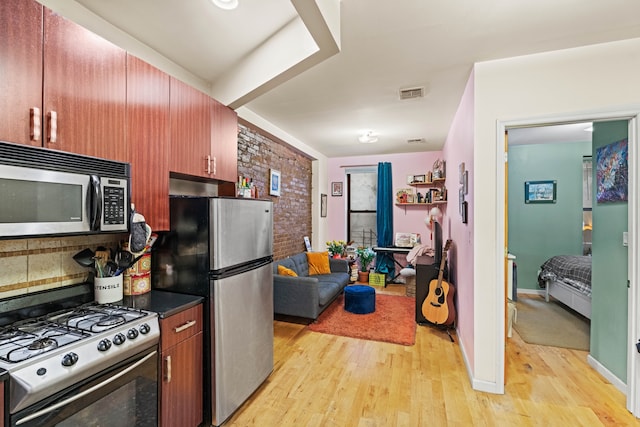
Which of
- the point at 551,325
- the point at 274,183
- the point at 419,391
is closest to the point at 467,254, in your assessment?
the point at 419,391

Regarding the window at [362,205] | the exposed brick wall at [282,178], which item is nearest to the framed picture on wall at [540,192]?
the window at [362,205]

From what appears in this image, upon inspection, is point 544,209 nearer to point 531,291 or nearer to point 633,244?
point 531,291

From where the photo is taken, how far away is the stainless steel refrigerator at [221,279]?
1822 mm

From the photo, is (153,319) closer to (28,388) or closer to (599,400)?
(28,388)

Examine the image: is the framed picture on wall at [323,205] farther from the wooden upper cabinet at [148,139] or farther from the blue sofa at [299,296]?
the wooden upper cabinet at [148,139]

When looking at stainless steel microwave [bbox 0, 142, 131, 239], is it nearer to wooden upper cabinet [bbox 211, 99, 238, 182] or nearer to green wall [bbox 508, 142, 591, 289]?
wooden upper cabinet [bbox 211, 99, 238, 182]

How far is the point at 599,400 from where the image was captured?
2.12m

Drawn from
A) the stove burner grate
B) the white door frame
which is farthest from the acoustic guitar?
the stove burner grate

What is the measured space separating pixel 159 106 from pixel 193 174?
0.50 m

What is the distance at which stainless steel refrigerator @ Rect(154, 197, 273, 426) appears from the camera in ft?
5.98

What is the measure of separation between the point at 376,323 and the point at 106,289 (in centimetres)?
291

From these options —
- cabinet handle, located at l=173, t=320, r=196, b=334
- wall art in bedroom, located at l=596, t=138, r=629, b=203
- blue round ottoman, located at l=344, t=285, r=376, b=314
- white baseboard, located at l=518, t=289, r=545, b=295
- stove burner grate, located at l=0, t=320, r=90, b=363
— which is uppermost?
wall art in bedroom, located at l=596, t=138, r=629, b=203

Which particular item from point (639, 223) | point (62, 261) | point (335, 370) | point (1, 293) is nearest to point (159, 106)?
point (62, 261)

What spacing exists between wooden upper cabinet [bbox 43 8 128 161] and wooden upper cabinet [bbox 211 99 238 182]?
728mm
